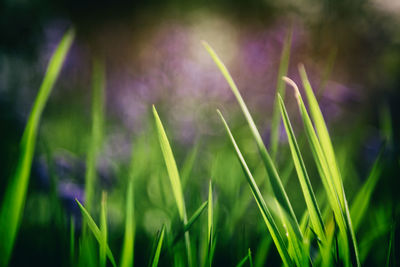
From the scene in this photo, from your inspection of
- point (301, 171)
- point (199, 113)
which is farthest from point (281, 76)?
point (199, 113)

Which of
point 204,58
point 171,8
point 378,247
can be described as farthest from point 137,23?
point 378,247

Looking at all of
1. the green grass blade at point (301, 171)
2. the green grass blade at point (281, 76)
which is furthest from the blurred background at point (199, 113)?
the green grass blade at point (301, 171)

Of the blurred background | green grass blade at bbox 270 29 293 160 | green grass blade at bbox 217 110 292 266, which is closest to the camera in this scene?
green grass blade at bbox 217 110 292 266

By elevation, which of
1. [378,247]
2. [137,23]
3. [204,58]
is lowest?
[378,247]

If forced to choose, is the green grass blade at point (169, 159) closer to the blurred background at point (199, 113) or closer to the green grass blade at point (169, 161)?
the green grass blade at point (169, 161)

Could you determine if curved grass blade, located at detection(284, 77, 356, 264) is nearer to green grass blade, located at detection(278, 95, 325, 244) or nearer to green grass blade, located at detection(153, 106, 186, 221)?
green grass blade, located at detection(278, 95, 325, 244)

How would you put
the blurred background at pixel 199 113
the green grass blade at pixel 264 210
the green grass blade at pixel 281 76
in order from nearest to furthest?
the green grass blade at pixel 264 210 < the green grass blade at pixel 281 76 < the blurred background at pixel 199 113

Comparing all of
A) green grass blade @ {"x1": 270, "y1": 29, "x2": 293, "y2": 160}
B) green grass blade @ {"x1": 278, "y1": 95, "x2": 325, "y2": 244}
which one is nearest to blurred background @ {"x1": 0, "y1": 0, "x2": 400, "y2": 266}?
green grass blade @ {"x1": 270, "y1": 29, "x2": 293, "y2": 160}

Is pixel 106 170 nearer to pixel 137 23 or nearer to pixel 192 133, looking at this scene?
pixel 192 133
